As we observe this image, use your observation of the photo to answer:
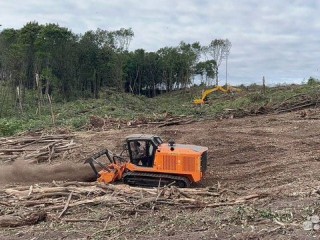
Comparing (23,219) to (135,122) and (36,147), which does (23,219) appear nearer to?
(36,147)

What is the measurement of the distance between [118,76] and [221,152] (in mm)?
35107

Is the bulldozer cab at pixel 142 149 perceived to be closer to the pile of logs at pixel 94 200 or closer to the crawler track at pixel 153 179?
the crawler track at pixel 153 179

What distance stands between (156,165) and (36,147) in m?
7.48

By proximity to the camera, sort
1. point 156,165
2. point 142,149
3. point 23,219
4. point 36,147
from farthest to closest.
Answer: point 36,147 → point 142,149 → point 156,165 → point 23,219

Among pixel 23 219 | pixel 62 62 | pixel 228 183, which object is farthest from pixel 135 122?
pixel 62 62

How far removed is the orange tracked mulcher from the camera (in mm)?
10906

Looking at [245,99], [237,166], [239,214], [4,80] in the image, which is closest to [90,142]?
[237,166]

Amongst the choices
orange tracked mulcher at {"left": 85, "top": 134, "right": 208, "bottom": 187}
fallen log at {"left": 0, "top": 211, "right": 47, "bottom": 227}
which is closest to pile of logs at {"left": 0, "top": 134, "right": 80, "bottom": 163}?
orange tracked mulcher at {"left": 85, "top": 134, "right": 208, "bottom": 187}

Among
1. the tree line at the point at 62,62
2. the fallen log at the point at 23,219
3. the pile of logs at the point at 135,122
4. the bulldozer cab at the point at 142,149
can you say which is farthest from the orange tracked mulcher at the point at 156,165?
the tree line at the point at 62,62

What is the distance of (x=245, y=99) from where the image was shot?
1145 inches

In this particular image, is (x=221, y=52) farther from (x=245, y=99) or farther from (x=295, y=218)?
(x=295, y=218)

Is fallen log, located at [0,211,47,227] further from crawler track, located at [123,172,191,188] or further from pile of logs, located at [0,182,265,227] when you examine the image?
crawler track, located at [123,172,191,188]

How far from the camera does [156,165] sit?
11047 millimetres

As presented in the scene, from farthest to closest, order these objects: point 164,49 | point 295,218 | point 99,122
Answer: point 164,49, point 99,122, point 295,218
